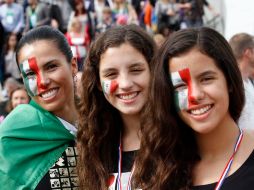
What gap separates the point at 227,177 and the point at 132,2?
9549 mm

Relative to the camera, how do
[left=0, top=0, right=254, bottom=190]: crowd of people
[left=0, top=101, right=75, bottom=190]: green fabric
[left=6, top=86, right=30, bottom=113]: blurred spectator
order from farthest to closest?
[left=6, top=86, right=30, bottom=113]: blurred spectator → [left=0, top=101, right=75, bottom=190]: green fabric → [left=0, top=0, right=254, bottom=190]: crowd of people

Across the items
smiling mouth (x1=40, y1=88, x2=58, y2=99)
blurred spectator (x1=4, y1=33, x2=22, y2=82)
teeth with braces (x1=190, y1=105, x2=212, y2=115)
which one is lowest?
teeth with braces (x1=190, y1=105, x2=212, y2=115)

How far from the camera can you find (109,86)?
116 inches

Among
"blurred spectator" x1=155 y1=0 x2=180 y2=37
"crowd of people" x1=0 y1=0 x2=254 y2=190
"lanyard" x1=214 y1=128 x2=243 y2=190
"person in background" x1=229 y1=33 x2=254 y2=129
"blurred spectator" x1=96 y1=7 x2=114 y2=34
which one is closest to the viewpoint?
"lanyard" x1=214 y1=128 x2=243 y2=190

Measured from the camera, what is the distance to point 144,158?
105 inches

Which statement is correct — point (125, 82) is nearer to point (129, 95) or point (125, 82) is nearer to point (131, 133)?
point (129, 95)

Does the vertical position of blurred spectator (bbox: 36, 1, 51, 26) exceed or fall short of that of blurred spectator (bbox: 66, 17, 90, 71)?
it exceeds it

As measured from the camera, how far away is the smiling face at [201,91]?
7.92ft

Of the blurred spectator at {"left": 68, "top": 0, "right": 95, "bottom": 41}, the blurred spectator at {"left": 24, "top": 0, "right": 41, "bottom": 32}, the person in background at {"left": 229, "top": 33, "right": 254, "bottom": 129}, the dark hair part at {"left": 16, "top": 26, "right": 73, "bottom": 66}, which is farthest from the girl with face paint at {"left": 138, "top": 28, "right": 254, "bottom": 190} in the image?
the blurred spectator at {"left": 24, "top": 0, "right": 41, "bottom": 32}

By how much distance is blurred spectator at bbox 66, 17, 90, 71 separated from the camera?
31.7ft

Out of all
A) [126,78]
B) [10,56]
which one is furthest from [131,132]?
[10,56]

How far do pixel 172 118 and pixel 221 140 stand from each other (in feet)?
0.78

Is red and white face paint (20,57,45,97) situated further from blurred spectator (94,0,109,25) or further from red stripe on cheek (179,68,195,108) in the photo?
blurred spectator (94,0,109,25)

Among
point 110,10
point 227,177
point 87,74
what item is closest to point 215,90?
point 227,177
